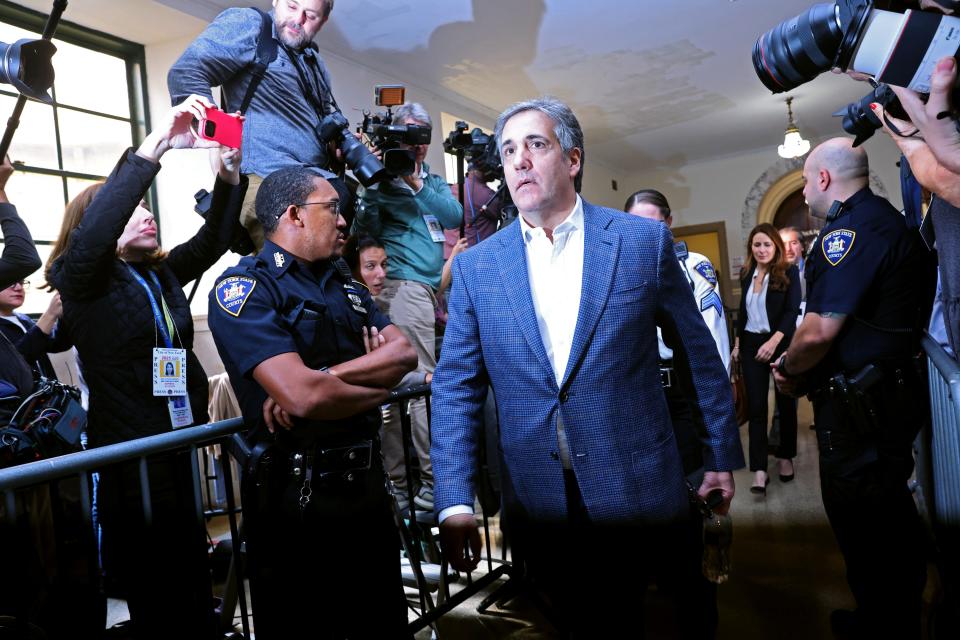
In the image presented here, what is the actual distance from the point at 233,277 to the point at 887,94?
60.1 inches

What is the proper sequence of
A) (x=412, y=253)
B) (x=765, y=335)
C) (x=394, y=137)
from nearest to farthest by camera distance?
(x=394, y=137)
(x=412, y=253)
(x=765, y=335)

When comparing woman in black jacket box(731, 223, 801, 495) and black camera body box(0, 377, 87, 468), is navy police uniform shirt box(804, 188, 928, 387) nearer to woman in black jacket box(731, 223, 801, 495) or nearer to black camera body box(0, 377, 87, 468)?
woman in black jacket box(731, 223, 801, 495)

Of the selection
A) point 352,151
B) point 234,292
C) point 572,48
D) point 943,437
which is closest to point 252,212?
point 352,151

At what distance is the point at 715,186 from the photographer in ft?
36.3

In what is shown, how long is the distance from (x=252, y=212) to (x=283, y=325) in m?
0.83

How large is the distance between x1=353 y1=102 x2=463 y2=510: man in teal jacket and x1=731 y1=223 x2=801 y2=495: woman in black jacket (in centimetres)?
205

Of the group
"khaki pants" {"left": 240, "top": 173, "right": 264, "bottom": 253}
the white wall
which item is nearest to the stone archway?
the white wall

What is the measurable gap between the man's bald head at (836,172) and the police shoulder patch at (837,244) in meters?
0.17

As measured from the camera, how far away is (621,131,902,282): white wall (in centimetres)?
1083

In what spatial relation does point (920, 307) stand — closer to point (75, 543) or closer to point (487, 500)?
point (487, 500)

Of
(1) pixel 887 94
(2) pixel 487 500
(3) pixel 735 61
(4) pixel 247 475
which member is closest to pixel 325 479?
(4) pixel 247 475

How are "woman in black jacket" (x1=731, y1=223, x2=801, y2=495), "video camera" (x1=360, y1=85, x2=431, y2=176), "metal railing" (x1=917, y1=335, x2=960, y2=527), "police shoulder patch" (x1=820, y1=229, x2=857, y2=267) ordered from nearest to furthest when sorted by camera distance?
1. "metal railing" (x1=917, y1=335, x2=960, y2=527)
2. "police shoulder patch" (x1=820, y1=229, x2=857, y2=267)
3. "video camera" (x1=360, y1=85, x2=431, y2=176)
4. "woman in black jacket" (x1=731, y1=223, x2=801, y2=495)

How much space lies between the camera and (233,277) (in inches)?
65.3

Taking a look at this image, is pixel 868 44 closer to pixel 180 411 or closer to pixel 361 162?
pixel 361 162
